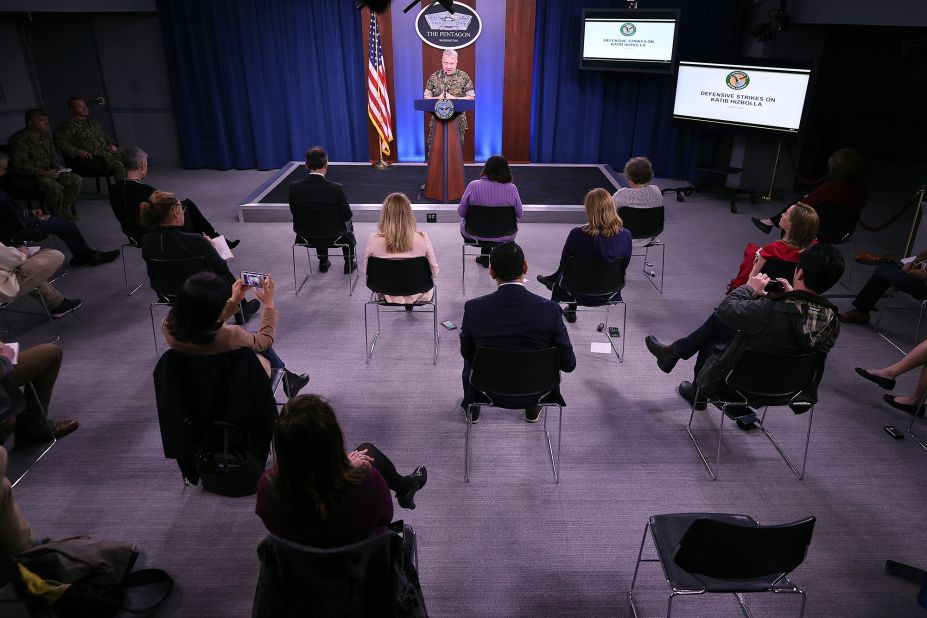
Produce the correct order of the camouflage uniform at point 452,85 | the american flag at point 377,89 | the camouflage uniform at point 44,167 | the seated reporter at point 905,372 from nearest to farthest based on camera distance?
the seated reporter at point 905,372, the camouflage uniform at point 44,167, the american flag at point 377,89, the camouflage uniform at point 452,85

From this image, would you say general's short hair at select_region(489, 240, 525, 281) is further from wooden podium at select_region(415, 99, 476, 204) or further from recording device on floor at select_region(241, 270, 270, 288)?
wooden podium at select_region(415, 99, 476, 204)

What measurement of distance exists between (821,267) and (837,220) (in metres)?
Result: 2.95

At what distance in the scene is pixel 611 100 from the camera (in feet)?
30.8

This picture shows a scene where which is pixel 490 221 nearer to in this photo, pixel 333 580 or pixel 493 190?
pixel 493 190

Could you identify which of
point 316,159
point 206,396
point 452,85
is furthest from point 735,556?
point 452,85

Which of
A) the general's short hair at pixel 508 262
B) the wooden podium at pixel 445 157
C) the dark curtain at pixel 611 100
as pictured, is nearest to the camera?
the general's short hair at pixel 508 262

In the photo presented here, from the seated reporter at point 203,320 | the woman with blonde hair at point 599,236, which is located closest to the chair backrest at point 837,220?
the woman with blonde hair at point 599,236

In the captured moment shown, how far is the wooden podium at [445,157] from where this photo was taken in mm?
7043

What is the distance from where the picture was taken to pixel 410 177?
8734mm

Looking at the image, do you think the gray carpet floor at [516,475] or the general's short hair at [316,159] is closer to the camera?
the gray carpet floor at [516,475]

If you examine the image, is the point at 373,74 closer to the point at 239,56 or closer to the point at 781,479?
the point at 239,56

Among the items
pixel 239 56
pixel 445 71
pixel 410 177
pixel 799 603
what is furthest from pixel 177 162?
pixel 799 603

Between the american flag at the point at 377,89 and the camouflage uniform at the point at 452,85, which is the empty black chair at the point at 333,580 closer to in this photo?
the camouflage uniform at the point at 452,85

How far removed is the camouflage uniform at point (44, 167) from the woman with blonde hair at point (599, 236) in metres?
5.83
